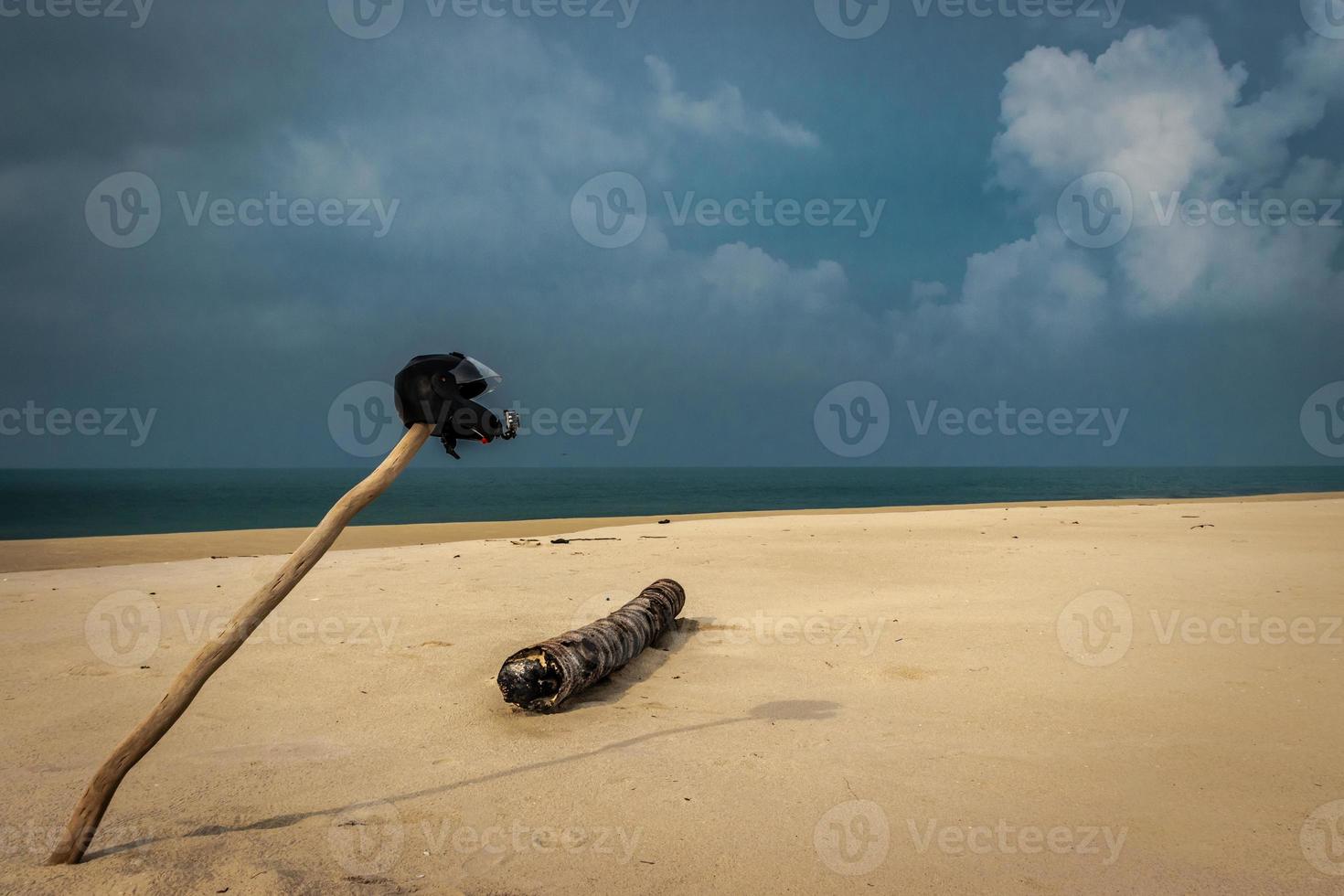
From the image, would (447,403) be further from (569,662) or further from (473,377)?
(569,662)

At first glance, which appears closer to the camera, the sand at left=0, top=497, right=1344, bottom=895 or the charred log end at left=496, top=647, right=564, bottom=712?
the sand at left=0, top=497, right=1344, bottom=895

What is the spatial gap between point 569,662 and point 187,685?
241 cm

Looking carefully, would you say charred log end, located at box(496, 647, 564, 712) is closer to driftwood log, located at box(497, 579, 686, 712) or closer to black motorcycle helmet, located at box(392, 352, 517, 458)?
driftwood log, located at box(497, 579, 686, 712)

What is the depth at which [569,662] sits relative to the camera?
4926 mm

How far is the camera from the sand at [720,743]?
3080 millimetres

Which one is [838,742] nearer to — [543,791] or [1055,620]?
[543,791]

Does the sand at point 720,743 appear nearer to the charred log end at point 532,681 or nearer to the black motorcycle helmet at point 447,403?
the charred log end at point 532,681

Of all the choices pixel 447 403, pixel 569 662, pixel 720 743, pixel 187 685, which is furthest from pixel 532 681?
pixel 447 403

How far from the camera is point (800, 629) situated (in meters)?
7.20

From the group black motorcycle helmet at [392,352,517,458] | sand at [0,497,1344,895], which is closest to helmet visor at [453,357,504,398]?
black motorcycle helmet at [392,352,517,458]

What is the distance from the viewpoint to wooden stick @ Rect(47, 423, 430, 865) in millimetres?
2881

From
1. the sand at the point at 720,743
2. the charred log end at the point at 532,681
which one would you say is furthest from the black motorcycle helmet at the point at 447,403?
the charred log end at the point at 532,681

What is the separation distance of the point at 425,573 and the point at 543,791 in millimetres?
7065

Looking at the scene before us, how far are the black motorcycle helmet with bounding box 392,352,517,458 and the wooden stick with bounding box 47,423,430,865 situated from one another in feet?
0.45
